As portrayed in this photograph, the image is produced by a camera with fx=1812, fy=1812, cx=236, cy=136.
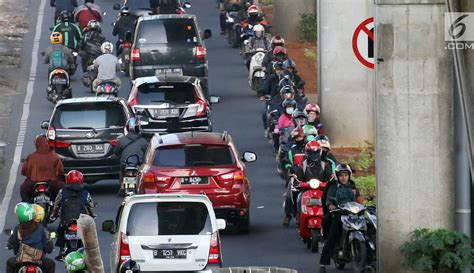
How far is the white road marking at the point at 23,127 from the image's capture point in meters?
31.4

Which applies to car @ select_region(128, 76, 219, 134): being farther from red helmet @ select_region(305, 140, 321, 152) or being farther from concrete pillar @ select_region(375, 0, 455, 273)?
concrete pillar @ select_region(375, 0, 455, 273)

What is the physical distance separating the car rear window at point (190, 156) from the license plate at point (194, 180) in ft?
0.73

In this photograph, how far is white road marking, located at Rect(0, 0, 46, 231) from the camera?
31.4 metres

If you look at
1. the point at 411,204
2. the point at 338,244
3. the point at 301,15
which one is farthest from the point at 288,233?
the point at 301,15

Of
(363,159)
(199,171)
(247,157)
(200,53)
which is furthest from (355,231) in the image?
(200,53)

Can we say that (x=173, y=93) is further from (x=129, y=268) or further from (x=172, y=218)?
(x=129, y=268)

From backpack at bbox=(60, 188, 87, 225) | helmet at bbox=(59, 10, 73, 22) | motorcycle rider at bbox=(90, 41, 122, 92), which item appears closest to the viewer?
backpack at bbox=(60, 188, 87, 225)

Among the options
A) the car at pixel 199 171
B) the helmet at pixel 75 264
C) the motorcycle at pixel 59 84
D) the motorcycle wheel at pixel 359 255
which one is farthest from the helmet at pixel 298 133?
the motorcycle at pixel 59 84

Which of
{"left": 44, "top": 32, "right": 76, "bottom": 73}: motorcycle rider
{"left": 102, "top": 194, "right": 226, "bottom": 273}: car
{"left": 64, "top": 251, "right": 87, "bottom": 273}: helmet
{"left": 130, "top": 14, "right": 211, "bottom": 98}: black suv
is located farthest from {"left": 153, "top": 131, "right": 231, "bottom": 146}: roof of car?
{"left": 44, "top": 32, "right": 76, "bottom": 73}: motorcycle rider

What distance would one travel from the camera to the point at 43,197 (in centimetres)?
2742

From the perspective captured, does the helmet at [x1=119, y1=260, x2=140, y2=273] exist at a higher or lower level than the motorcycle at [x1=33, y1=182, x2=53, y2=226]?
higher

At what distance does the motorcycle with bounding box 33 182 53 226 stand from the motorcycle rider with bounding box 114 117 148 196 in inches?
101

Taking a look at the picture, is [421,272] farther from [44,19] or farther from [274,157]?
[44,19]

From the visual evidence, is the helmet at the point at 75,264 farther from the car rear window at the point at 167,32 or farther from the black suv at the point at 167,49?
the car rear window at the point at 167,32
